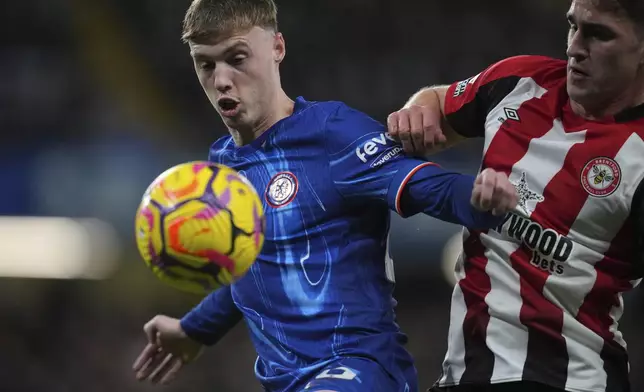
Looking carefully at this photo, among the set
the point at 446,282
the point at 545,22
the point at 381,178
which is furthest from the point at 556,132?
the point at 545,22

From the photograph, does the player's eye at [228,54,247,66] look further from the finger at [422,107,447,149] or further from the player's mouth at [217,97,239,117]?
the finger at [422,107,447,149]

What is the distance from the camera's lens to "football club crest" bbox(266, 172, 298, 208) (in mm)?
3033

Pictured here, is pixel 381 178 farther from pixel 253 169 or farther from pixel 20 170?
pixel 20 170

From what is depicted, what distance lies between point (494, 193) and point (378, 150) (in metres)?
0.56

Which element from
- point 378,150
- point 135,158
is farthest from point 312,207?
point 135,158

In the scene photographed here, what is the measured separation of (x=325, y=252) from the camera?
2967 millimetres

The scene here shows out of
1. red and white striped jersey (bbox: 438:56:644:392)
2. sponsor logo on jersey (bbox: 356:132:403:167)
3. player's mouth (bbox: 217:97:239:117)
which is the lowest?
red and white striped jersey (bbox: 438:56:644:392)

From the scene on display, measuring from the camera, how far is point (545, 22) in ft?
28.8

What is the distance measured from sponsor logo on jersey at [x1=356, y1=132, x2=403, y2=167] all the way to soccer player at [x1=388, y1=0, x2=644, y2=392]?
0.11 feet

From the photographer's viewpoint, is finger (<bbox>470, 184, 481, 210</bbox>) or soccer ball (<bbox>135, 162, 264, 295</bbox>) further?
soccer ball (<bbox>135, 162, 264, 295</bbox>)

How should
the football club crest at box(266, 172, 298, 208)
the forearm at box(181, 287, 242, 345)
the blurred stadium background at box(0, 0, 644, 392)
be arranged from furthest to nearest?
the blurred stadium background at box(0, 0, 644, 392) < the forearm at box(181, 287, 242, 345) < the football club crest at box(266, 172, 298, 208)

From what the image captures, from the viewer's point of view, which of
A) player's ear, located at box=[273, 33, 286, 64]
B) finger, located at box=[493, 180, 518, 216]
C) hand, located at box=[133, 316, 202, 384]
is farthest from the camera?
hand, located at box=[133, 316, 202, 384]

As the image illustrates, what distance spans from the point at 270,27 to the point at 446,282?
5.48 m

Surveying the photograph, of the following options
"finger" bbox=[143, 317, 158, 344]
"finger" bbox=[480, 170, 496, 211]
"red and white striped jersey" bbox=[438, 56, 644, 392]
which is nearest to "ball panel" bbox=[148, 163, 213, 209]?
"finger" bbox=[480, 170, 496, 211]
